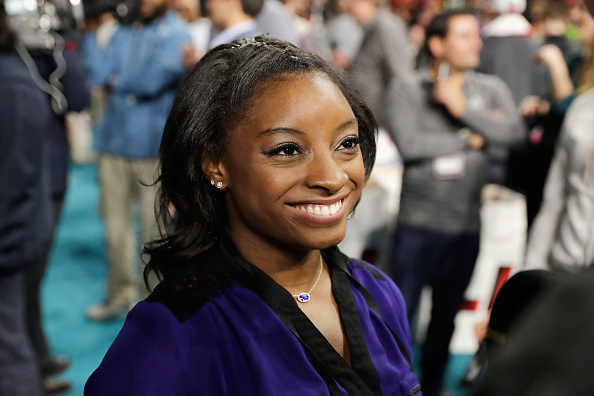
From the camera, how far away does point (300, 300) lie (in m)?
1.28

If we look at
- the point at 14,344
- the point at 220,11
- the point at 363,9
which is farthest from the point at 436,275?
the point at 363,9

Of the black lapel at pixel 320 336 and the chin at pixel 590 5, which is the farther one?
the chin at pixel 590 5

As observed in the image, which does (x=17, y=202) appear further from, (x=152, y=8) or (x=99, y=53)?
(x=99, y=53)

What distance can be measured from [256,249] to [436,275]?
2013 millimetres

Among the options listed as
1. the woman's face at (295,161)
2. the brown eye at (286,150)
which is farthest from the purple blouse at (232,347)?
the brown eye at (286,150)

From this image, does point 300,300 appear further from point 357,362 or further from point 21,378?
point 21,378

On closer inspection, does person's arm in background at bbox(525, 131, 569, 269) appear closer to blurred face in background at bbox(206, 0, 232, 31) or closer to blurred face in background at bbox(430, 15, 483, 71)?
blurred face in background at bbox(430, 15, 483, 71)

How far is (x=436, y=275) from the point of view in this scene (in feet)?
10.2

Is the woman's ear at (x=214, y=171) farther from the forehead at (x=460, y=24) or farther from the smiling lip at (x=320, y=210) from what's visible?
the forehead at (x=460, y=24)

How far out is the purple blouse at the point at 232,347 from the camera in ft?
3.55

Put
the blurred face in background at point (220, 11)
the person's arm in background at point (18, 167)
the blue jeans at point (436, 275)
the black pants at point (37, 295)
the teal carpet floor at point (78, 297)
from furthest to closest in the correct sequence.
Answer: the teal carpet floor at point (78, 297)
the blurred face in background at point (220, 11)
the blue jeans at point (436, 275)
the black pants at point (37, 295)
the person's arm in background at point (18, 167)

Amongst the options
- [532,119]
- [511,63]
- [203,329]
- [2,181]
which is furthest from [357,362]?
[511,63]

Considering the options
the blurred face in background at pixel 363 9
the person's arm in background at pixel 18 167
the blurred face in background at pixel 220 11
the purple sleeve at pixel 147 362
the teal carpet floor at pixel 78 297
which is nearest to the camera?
the purple sleeve at pixel 147 362

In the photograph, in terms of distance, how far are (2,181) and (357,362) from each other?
164cm
